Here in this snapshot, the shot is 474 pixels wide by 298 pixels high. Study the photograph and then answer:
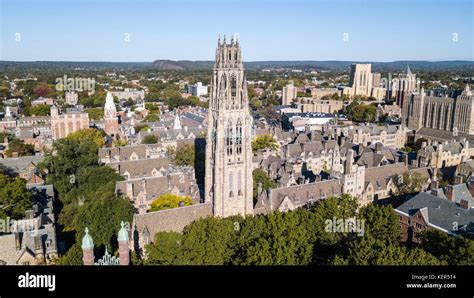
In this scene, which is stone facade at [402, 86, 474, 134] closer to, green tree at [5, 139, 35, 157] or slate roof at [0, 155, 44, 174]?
slate roof at [0, 155, 44, 174]

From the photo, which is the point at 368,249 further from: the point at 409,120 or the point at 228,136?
the point at 409,120

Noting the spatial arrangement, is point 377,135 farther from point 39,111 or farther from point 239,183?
point 39,111

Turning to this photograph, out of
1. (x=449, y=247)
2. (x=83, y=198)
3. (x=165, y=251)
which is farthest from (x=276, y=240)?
(x=83, y=198)

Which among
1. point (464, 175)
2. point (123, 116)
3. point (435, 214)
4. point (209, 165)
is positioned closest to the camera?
point (435, 214)

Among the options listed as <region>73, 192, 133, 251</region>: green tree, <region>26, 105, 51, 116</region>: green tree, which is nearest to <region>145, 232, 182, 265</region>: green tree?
<region>73, 192, 133, 251</region>: green tree

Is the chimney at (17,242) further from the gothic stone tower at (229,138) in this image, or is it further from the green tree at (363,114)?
the green tree at (363,114)
